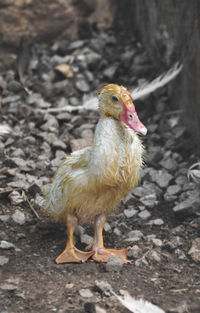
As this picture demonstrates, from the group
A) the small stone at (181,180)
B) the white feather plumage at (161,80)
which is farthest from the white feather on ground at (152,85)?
the small stone at (181,180)

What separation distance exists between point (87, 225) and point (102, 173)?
87cm

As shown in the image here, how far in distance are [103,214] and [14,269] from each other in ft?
2.49

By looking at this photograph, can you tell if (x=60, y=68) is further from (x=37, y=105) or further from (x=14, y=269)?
(x=14, y=269)

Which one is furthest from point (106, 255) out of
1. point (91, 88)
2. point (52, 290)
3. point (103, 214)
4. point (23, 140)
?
point (91, 88)

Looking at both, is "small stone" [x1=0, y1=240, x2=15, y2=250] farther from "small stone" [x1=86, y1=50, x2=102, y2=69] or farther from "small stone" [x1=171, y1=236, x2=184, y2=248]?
"small stone" [x1=86, y1=50, x2=102, y2=69]

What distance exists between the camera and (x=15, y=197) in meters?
4.38

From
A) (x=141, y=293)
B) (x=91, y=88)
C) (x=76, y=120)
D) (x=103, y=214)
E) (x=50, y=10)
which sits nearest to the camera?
(x=141, y=293)

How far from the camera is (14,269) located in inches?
139

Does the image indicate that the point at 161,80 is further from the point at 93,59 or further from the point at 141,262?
the point at 141,262

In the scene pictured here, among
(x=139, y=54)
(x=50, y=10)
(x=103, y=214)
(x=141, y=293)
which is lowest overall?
(x=141, y=293)

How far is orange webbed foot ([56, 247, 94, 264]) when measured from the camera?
363 centimetres

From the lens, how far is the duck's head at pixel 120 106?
3492mm

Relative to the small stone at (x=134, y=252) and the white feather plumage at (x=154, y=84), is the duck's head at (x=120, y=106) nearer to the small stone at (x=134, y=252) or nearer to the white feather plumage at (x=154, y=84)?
the small stone at (x=134, y=252)

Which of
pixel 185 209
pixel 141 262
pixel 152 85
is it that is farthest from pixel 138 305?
pixel 152 85
